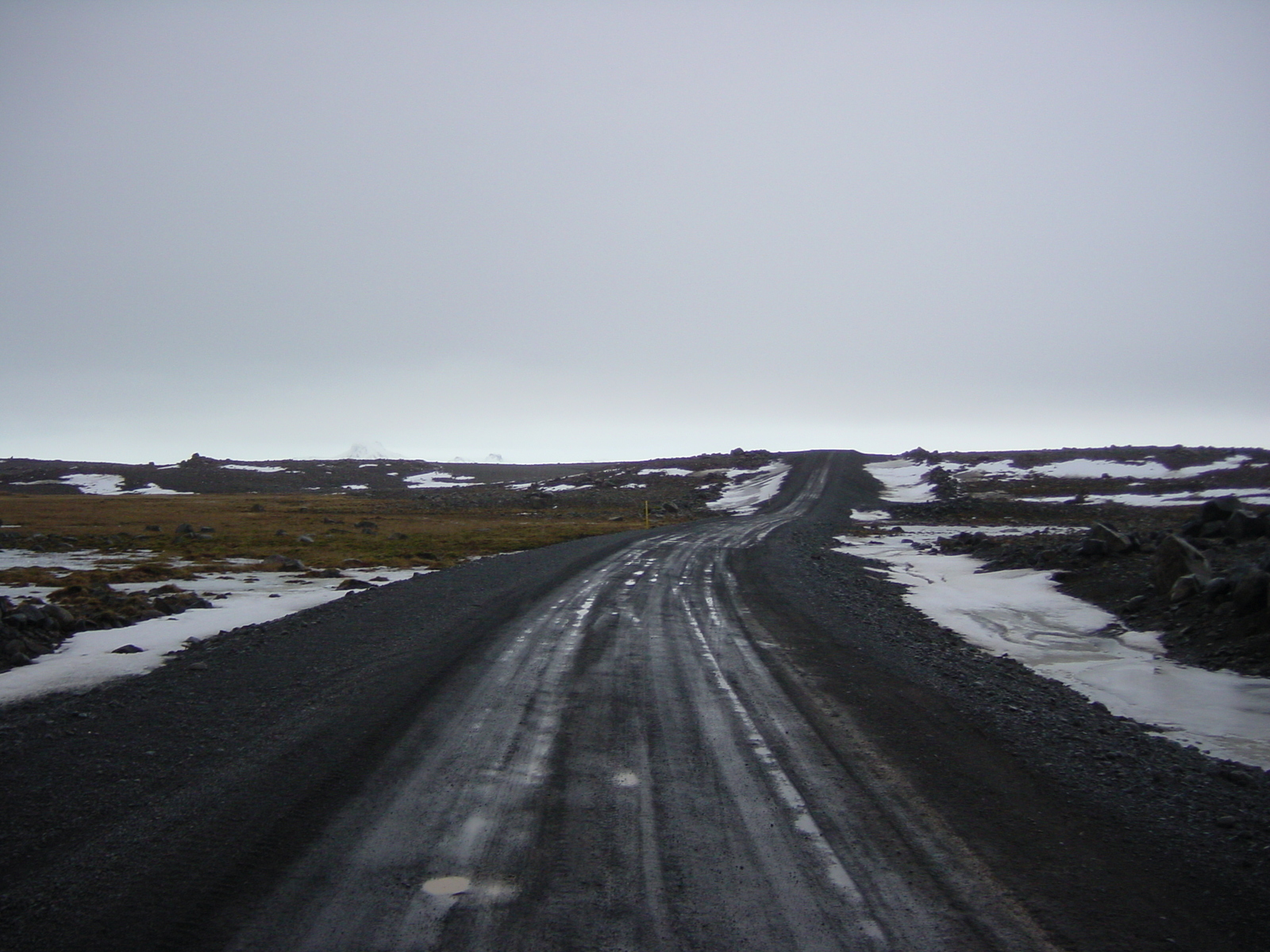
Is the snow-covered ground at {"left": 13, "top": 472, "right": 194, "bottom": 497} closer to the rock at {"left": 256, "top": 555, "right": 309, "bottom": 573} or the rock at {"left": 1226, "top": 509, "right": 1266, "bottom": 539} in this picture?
the rock at {"left": 256, "top": 555, "right": 309, "bottom": 573}

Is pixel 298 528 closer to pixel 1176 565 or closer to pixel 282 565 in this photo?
pixel 282 565

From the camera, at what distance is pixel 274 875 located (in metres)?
4.48

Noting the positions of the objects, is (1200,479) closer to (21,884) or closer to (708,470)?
(708,470)

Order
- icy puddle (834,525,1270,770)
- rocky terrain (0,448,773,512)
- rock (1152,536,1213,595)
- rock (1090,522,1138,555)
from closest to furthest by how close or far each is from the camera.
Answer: icy puddle (834,525,1270,770) → rock (1152,536,1213,595) → rock (1090,522,1138,555) → rocky terrain (0,448,773,512)

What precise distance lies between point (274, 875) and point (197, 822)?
1.12 metres

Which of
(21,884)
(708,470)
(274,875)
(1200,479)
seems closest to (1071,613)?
(274,875)

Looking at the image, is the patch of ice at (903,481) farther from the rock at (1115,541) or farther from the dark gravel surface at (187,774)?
the dark gravel surface at (187,774)

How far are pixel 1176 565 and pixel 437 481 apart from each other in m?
108

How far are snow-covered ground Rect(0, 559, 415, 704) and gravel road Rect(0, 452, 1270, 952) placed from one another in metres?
0.80

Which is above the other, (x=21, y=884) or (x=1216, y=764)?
(x=21, y=884)

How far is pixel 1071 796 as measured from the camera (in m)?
6.03

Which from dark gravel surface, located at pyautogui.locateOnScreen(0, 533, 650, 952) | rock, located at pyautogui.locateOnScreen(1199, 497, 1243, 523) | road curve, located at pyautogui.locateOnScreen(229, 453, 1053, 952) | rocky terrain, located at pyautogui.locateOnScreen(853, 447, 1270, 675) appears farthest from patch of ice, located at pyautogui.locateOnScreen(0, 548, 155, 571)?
rock, located at pyautogui.locateOnScreen(1199, 497, 1243, 523)

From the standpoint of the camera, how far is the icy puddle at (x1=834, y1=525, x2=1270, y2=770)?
324 inches

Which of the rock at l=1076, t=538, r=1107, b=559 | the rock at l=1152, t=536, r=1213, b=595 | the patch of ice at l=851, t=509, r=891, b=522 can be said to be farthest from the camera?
the patch of ice at l=851, t=509, r=891, b=522
